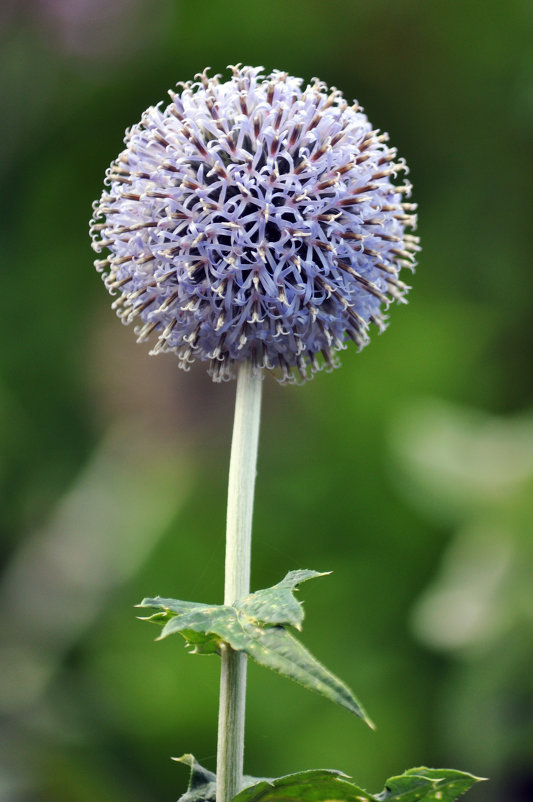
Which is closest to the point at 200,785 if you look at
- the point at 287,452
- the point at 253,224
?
the point at 253,224

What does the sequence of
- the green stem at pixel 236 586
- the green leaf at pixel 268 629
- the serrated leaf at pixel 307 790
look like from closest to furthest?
the green leaf at pixel 268 629
the serrated leaf at pixel 307 790
the green stem at pixel 236 586

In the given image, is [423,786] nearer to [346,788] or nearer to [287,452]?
[346,788]

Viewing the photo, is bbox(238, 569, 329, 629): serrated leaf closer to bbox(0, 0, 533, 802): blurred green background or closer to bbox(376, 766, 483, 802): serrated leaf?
bbox(376, 766, 483, 802): serrated leaf

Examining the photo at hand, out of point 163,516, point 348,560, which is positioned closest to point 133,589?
point 163,516

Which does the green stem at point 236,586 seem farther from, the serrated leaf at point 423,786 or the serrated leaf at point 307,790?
the serrated leaf at point 423,786

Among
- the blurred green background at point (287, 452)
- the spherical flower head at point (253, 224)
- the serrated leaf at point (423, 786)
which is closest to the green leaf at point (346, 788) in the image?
the serrated leaf at point (423, 786)

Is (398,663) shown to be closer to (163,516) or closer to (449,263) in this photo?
(163,516)
